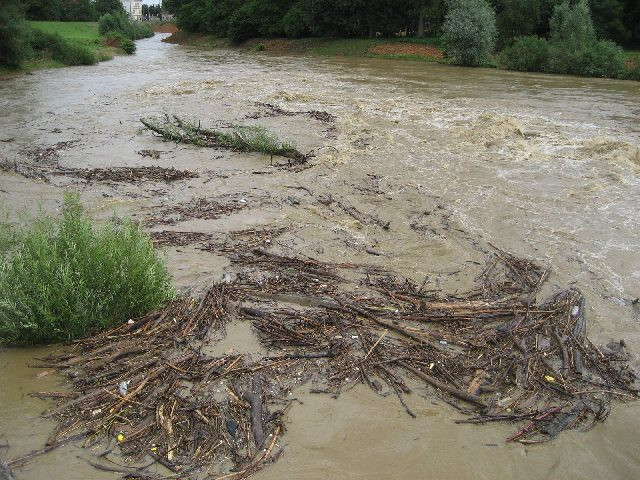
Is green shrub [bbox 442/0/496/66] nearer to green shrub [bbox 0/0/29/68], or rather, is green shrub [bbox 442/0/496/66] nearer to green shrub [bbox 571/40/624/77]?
green shrub [bbox 571/40/624/77]

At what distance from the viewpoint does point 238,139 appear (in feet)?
41.7

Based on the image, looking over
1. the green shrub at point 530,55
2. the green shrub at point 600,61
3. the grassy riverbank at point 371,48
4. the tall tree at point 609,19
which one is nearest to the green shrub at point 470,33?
the grassy riverbank at point 371,48

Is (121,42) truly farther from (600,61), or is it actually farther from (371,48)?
(600,61)

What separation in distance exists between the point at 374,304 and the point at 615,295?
3020 millimetres

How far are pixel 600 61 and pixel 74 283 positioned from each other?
112ft

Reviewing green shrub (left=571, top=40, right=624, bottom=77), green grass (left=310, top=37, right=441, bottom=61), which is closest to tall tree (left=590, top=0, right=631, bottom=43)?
green shrub (left=571, top=40, right=624, bottom=77)

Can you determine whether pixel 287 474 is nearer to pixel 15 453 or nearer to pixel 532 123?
pixel 15 453

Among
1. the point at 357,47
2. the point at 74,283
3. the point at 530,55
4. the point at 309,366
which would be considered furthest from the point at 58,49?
the point at 309,366

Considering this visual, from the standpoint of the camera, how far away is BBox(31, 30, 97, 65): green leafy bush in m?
34.1

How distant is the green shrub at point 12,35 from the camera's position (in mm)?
26847

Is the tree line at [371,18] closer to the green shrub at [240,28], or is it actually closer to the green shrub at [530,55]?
the green shrub at [240,28]

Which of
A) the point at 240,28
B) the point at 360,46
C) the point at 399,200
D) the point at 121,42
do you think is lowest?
the point at 399,200

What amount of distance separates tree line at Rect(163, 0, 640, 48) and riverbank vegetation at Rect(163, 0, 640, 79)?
2.8 inches

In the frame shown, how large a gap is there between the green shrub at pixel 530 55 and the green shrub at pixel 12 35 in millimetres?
28476
